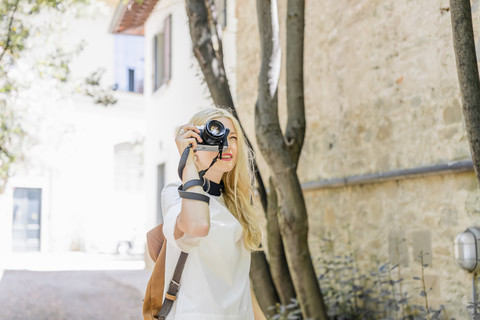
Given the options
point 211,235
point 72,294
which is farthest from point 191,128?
point 72,294

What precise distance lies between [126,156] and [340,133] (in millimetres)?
14899

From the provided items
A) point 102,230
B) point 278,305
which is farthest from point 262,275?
point 102,230

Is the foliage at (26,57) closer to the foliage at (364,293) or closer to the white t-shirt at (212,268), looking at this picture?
the foliage at (364,293)

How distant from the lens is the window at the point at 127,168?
66.2 ft

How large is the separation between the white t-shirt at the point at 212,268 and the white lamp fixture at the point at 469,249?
2.81 meters

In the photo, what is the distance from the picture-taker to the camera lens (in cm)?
196

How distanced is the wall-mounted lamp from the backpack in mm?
2962

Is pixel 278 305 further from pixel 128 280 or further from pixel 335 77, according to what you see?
pixel 128 280

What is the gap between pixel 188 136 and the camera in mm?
1963

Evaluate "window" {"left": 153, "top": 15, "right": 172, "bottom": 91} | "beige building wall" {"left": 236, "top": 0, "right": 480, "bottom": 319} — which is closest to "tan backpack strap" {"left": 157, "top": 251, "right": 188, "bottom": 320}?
"beige building wall" {"left": 236, "top": 0, "right": 480, "bottom": 319}

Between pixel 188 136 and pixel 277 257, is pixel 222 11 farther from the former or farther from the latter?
pixel 188 136

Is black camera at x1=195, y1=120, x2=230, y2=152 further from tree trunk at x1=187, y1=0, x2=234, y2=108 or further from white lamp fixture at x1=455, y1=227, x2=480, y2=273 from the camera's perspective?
tree trunk at x1=187, y1=0, x2=234, y2=108

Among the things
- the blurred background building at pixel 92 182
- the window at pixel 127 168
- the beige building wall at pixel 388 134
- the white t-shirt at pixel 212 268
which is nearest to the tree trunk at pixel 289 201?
the beige building wall at pixel 388 134

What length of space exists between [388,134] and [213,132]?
378cm
